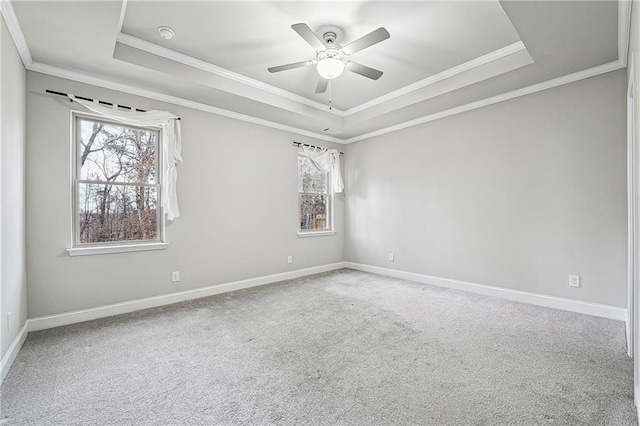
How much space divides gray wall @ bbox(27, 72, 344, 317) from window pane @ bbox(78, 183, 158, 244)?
0.58ft

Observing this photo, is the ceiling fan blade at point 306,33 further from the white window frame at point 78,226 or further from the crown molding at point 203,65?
the white window frame at point 78,226

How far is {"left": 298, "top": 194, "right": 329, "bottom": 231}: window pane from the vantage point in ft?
17.7

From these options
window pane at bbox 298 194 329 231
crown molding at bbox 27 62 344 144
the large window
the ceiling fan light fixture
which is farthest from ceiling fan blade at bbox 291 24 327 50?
window pane at bbox 298 194 329 231

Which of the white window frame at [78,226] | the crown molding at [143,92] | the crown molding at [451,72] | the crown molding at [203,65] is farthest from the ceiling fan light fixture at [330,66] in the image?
the white window frame at [78,226]

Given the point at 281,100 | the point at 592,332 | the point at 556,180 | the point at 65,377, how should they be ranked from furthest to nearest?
the point at 281,100 → the point at 556,180 → the point at 592,332 → the point at 65,377

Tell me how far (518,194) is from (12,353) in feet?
16.9

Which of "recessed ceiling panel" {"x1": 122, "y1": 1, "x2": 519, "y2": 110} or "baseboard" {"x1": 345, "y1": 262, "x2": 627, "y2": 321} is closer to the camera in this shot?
"recessed ceiling panel" {"x1": 122, "y1": 1, "x2": 519, "y2": 110}

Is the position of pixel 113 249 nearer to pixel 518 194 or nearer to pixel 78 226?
pixel 78 226

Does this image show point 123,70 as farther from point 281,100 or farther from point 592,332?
point 592,332

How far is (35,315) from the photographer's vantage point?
2896 mm

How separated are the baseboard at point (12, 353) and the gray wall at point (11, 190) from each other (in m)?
0.04

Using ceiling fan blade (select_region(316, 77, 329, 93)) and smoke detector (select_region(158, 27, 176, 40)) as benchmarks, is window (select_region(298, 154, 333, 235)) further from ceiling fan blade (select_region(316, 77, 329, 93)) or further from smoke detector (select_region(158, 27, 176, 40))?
smoke detector (select_region(158, 27, 176, 40))

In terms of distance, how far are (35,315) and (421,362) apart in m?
3.54

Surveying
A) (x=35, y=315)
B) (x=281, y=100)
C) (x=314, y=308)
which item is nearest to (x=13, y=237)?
(x=35, y=315)
